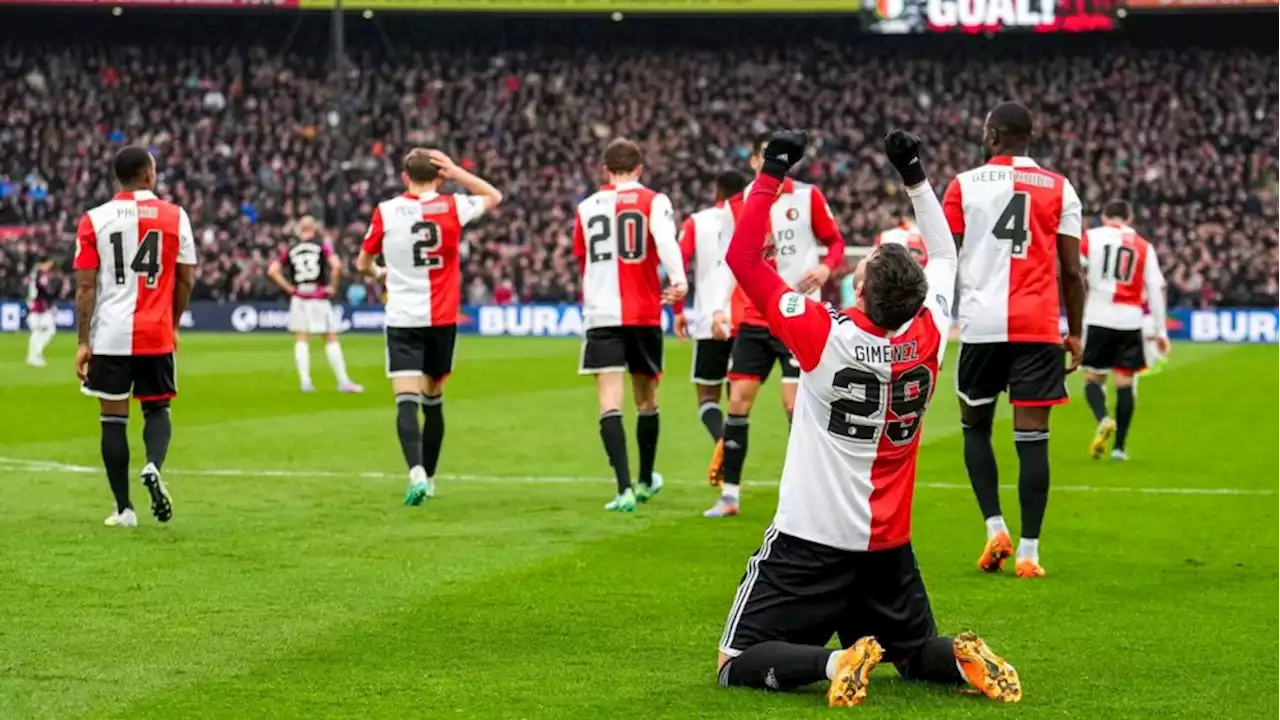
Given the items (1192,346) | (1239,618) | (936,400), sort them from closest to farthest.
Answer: (1239,618) < (936,400) < (1192,346)

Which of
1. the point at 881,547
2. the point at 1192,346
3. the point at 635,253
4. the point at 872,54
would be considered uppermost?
the point at 872,54

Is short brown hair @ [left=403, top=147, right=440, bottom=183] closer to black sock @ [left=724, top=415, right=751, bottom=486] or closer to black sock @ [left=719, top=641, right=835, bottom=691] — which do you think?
black sock @ [left=724, top=415, right=751, bottom=486]

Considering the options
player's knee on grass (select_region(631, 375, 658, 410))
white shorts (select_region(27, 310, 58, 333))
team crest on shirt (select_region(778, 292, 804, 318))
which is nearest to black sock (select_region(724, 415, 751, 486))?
player's knee on grass (select_region(631, 375, 658, 410))

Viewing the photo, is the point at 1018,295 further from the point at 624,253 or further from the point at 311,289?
the point at 311,289

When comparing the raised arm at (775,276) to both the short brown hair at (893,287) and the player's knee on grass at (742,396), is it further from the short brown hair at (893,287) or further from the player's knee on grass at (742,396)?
the player's knee on grass at (742,396)

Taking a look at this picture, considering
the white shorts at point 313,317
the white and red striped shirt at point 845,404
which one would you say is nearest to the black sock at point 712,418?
the white and red striped shirt at point 845,404

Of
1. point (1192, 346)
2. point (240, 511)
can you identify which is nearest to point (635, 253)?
point (240, 511)

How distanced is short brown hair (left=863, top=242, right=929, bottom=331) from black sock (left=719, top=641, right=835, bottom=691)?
112 centimetres

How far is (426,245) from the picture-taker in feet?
40.5

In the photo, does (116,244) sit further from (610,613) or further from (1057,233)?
(1057,233)

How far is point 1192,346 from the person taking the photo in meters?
37.0

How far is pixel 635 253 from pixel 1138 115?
1470 inches

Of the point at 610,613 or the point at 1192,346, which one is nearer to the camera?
the point at 610,613

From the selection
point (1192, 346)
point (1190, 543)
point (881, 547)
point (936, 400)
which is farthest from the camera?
point (1192, 346)
